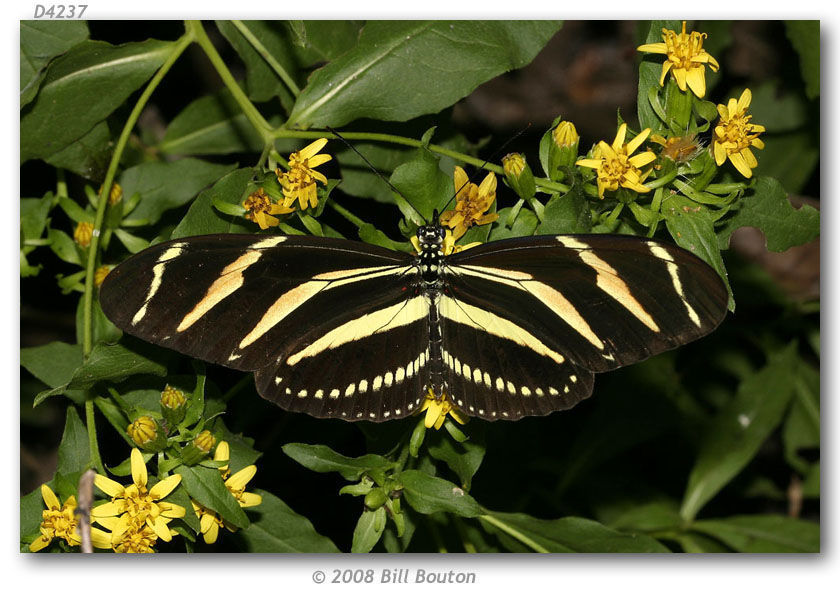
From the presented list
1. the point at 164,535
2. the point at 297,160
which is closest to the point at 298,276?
the point at 297,160

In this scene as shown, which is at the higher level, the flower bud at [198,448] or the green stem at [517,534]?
the flower bud at [198,448]

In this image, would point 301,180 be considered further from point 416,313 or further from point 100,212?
point 100,212

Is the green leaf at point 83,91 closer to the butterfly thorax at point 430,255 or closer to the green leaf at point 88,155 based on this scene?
the green leaf at point 88,155

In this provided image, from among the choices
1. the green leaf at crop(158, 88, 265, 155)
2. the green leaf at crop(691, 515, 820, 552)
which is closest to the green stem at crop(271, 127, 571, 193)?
the green leaf at crop(158, 88, 265, 155)

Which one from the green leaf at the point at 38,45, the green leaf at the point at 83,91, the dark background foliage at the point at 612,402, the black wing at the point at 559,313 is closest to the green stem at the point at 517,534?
the dark background foliage at the point at 612,402

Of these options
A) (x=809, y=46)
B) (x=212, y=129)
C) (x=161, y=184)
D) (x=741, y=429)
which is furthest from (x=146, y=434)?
(x=809, y=46)
